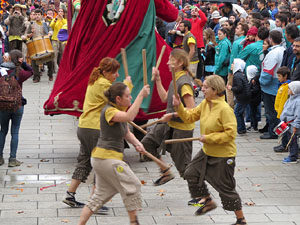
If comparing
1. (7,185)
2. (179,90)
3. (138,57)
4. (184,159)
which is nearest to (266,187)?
(184,159)

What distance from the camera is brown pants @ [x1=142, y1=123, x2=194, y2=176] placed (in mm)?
7457

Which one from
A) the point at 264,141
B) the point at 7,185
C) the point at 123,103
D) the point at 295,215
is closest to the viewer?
the point at 123,103

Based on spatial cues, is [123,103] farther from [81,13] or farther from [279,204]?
[81,13]

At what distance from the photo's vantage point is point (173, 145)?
757 cm

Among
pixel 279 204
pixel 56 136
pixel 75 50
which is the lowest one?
pixel 56 136

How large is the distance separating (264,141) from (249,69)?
4.63 feet

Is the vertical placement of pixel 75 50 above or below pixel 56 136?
above

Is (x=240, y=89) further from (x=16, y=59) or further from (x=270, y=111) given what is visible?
(x=16, y=59)

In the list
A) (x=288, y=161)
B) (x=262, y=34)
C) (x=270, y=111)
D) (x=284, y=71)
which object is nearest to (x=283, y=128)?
(x=288, y=161)

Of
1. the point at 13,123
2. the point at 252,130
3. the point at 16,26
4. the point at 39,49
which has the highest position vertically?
the point at 13,123

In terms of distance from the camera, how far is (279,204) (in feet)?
24.8

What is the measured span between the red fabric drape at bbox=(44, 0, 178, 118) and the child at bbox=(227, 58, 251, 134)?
2338 mm

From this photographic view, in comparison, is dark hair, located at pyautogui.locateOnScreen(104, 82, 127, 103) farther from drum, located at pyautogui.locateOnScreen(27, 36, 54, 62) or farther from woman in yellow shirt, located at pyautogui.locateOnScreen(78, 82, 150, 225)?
drum, located at pyautogui.locateOnScreen(27, 36, 54, 62)

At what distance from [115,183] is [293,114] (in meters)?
4.38
